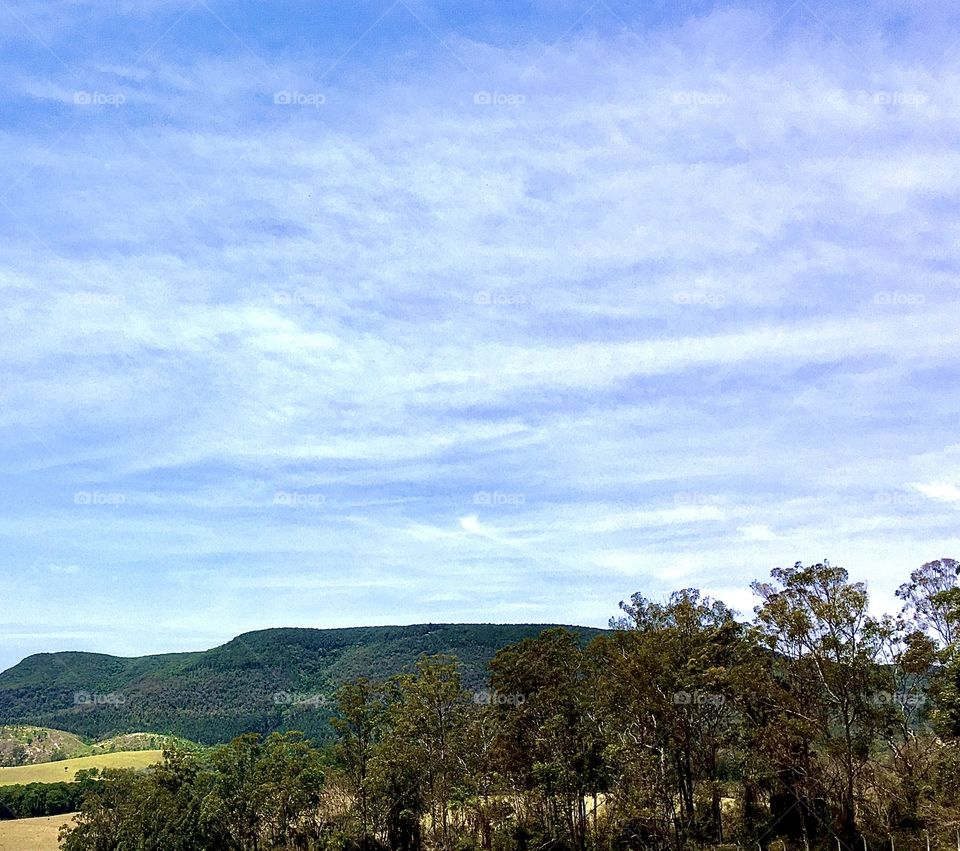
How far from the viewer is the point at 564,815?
2287 inches

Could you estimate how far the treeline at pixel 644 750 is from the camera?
147ft

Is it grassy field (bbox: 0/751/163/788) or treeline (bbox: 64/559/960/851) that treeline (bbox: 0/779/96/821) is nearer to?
grassy field (bbox: 0/751/163/788)

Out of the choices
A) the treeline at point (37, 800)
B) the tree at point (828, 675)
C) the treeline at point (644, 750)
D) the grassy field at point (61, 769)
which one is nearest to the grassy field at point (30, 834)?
the treeline at point (37, 800)

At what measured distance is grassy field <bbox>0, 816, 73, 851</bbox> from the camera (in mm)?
105281

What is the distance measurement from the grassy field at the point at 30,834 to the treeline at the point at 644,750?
41004 millimetres

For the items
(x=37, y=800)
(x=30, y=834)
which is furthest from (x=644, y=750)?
(x=37, y=800)

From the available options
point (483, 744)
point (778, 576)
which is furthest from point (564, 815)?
point (778, 576)

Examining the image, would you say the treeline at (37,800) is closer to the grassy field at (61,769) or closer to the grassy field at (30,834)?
the grassy field at (30,834)

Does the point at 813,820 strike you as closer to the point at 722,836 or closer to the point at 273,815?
the point at 722,836

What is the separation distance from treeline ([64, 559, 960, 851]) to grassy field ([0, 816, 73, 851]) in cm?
4100

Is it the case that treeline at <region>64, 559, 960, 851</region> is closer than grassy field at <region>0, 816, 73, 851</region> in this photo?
Yes

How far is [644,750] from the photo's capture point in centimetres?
5078

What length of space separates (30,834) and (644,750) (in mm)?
99665

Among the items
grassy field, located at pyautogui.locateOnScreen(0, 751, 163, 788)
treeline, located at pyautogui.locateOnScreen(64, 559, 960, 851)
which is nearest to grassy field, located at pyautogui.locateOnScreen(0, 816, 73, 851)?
treeline, located at pyautogui.locateOnScreen(64, 559, 960, 851)
